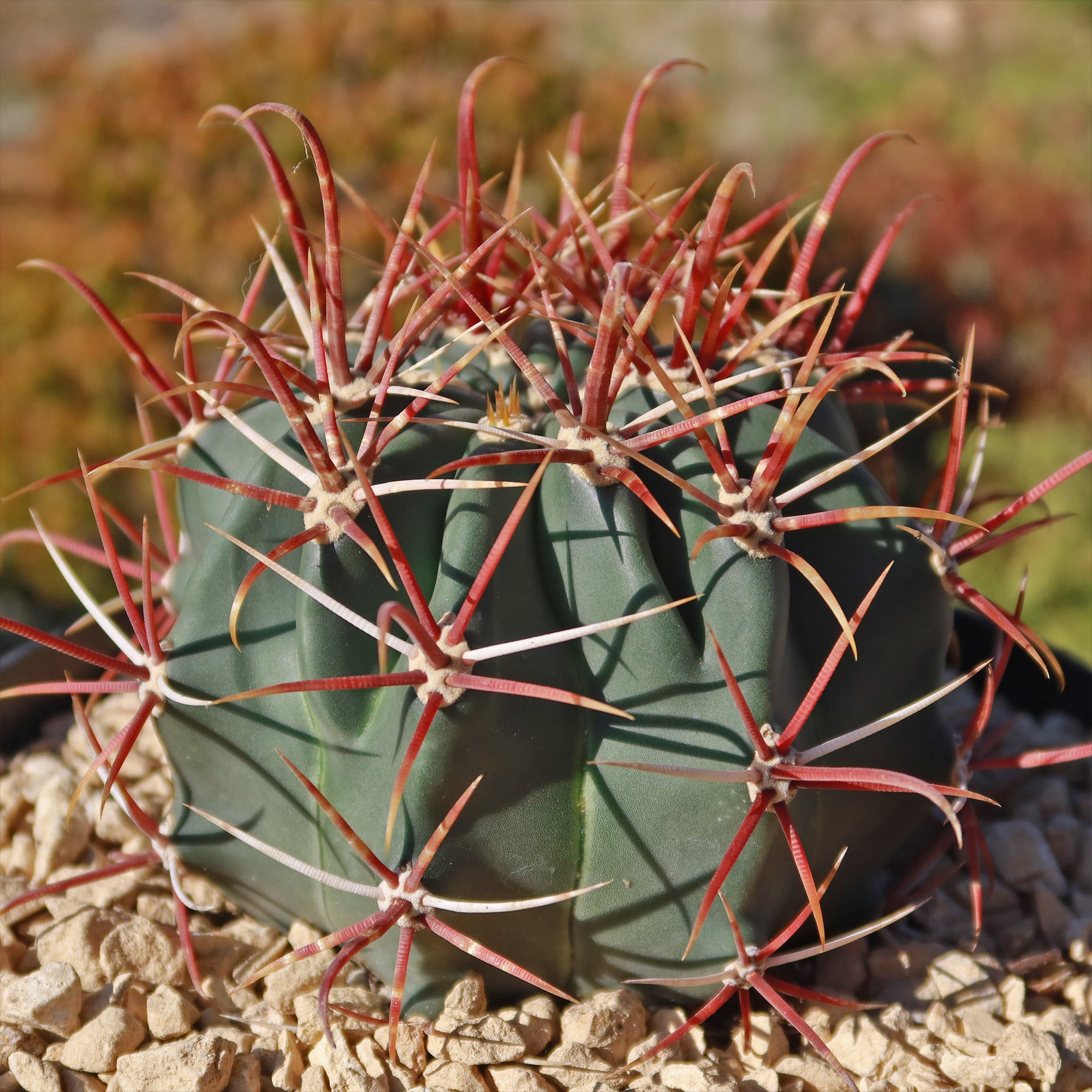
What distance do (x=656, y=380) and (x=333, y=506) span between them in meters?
0.36

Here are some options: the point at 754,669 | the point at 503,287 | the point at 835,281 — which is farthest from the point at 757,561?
the point at 835,281

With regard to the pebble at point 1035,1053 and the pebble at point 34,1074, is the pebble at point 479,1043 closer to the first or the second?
the pebble at point 34,1074

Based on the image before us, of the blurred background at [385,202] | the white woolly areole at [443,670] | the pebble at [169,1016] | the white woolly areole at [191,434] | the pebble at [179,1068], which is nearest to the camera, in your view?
the white woolly areole at [443,670]

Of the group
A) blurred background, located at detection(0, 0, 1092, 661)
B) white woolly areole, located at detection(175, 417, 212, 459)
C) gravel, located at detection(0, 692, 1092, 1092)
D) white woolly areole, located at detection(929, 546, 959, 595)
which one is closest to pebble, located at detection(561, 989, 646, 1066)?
gravel, located at detection(0, 692, 1092, 1092)

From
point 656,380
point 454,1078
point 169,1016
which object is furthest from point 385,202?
point 454,1078

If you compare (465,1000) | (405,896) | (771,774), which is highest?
(771,774)

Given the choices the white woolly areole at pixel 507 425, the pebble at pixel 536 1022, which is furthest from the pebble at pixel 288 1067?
the white woolly areole at pixel 507 425

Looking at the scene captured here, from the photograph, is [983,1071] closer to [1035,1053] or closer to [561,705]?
[1035,1053]

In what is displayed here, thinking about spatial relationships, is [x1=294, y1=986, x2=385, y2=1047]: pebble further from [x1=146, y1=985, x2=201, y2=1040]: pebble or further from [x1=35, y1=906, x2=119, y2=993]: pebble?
[x1=35, y1=906, x2=119, y2=993]: pebble

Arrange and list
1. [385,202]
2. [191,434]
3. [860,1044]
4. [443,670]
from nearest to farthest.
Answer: [443,670] < [860,1044] < [191,434] < [385,202]

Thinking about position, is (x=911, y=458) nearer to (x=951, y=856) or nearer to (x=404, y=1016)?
(x=951, y=856)

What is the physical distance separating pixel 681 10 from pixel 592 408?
29.2 ft

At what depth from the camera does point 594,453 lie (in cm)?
104

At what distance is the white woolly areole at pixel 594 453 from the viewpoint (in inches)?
41.2
